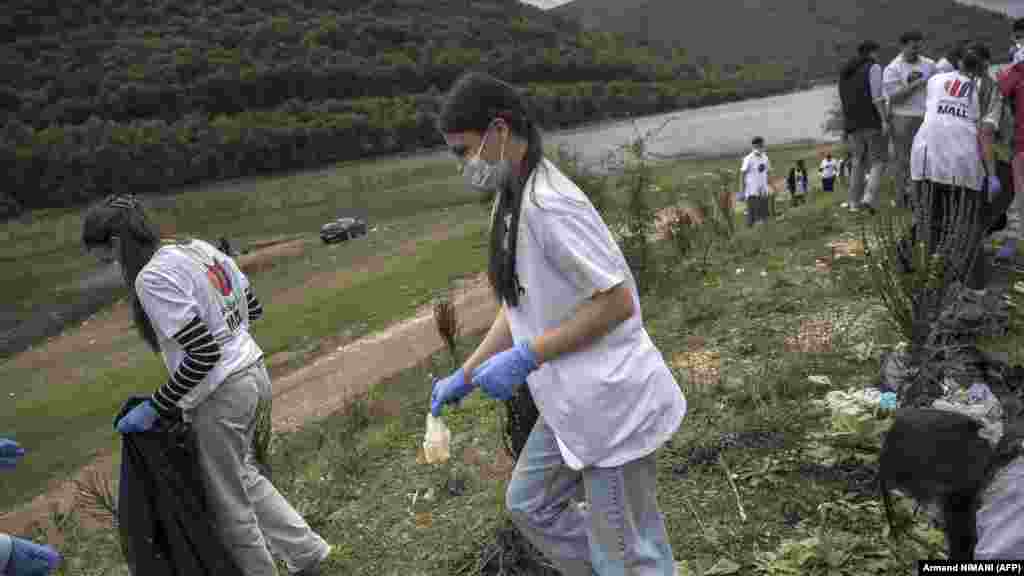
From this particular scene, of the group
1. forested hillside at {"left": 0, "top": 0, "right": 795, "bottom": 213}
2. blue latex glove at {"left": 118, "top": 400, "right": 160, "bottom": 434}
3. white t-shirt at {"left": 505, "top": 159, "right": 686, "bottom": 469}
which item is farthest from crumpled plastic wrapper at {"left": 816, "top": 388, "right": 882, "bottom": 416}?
forested hillside at {"left": 0, "top": 0, "right": 795, "bottom": 213}

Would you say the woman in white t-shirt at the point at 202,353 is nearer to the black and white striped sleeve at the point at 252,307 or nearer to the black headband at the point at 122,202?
the black headband at the point at 122,202

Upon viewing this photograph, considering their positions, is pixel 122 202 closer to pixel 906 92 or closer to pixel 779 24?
pixel 906 92

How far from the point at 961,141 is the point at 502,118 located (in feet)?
13.3

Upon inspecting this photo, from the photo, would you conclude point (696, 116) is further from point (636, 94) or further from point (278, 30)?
point (278, 30)

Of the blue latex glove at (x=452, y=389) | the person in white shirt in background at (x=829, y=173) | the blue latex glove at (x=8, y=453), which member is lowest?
the person in white shirt in background at (x=829, y=173)

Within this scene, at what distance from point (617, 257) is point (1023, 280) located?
4351mm

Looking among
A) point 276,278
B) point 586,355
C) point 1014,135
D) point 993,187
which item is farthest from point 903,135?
point 276,278

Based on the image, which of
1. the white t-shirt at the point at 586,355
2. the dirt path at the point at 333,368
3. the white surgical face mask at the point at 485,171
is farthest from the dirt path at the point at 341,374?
the white t-shirt at the point at 586,355

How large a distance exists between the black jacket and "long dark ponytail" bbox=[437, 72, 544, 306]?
23.6 ft

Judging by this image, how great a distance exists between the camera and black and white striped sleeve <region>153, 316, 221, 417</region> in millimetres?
3047

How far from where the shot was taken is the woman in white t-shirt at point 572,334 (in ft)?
6.72

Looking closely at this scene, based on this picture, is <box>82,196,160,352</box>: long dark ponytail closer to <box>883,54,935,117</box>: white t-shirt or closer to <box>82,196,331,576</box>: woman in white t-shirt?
<box>82,196,331,576</box>: woman in white t-shirt

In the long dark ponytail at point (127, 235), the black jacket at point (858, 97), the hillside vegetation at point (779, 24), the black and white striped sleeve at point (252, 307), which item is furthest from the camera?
the hillside vegetation at point (779, 24)

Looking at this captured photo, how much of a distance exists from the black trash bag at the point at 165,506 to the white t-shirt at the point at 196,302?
0.55ft
